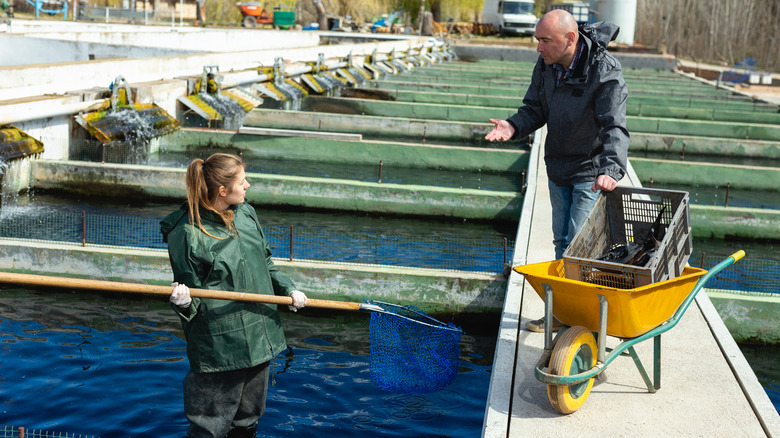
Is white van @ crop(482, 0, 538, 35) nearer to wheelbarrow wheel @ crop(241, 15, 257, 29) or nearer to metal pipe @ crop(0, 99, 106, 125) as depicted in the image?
wheelbarrow wheel @ crop(241, 15, 257, 29)

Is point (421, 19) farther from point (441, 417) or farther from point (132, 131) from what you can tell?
point (441, 417)

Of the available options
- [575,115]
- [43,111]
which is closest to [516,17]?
[43,111]

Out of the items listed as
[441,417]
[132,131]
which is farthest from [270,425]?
[132,131]

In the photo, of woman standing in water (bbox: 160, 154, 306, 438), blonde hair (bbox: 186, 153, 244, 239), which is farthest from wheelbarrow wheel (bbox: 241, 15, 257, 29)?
blonde hair (bbox: 186, 153, 244, 239)

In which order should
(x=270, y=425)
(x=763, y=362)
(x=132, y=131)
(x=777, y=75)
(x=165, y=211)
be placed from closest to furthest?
1. (x=270, y=425)
2. (x=763, y=362)
3. (x=165, y=211)
4. (x=132, y=131)
5. (x=777, y=75)

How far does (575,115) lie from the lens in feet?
15.4

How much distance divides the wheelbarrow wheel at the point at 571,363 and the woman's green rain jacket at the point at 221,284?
132 centimetres

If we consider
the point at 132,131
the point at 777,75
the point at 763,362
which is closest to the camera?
the point at 763,362

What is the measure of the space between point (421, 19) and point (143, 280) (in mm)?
38992

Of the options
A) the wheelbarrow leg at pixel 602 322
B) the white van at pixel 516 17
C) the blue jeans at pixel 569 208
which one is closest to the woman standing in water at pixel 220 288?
the wheelbarrow leg at pixel 602 322

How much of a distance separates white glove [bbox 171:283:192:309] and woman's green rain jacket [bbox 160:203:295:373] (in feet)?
0.32

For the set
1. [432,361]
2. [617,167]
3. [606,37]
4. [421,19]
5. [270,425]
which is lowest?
[270,425]

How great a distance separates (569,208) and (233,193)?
7.58 feet

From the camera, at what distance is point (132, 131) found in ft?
39.1
